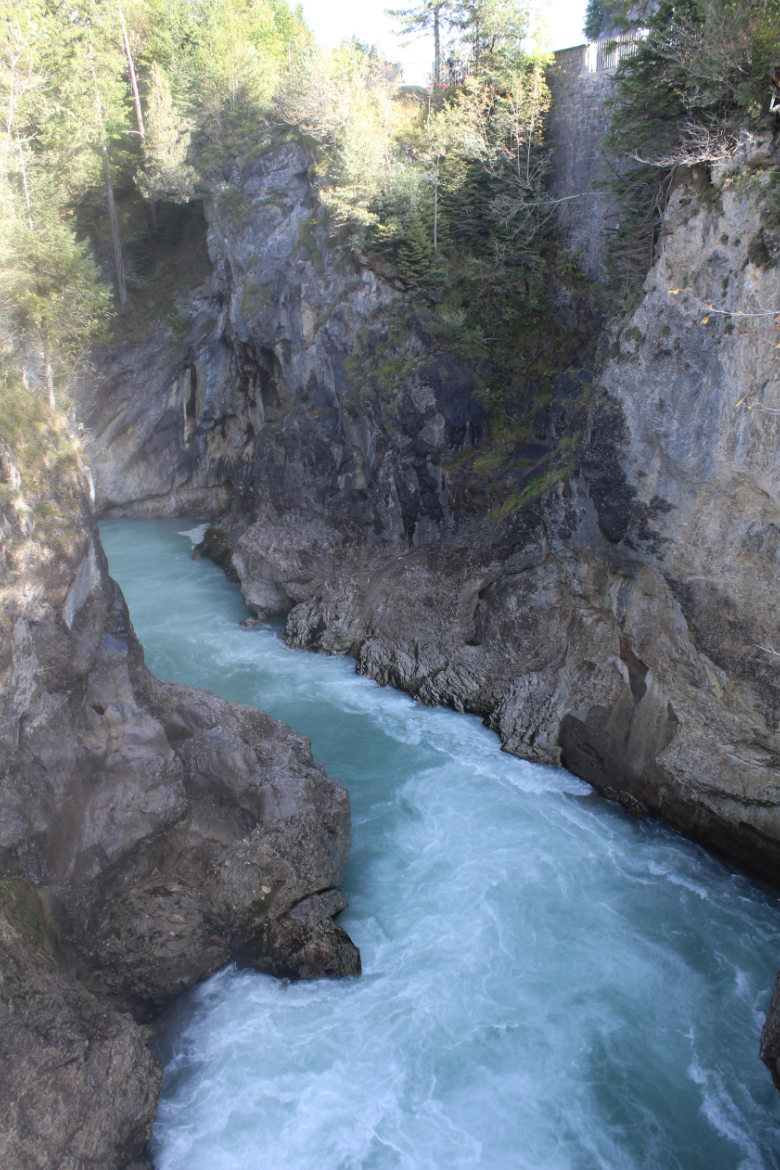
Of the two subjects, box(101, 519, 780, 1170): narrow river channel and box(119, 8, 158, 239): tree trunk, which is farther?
box(119, 8, 158, 239): tree trunk

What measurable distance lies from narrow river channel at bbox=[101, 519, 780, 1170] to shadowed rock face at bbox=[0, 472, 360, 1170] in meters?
0.71

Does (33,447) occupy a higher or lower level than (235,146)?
lower

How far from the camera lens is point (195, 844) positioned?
11109 mm

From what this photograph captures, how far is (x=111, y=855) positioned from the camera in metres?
10.1

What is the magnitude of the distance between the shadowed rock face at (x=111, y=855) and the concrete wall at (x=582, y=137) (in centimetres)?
1387

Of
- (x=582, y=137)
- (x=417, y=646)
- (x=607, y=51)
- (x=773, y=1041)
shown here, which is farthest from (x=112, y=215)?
(x=773, y=1041)

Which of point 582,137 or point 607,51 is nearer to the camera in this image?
point 607,51

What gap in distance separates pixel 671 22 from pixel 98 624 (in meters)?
13.5

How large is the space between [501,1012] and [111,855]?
6.06 metres

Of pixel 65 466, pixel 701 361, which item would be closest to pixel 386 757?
pixel 65 466

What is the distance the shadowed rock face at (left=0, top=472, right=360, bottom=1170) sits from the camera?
7883 millimetres

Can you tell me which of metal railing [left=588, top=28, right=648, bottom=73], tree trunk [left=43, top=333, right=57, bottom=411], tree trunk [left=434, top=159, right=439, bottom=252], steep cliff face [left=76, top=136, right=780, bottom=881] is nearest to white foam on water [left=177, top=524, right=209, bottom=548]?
steep cliff face [left=76, top=136, right=780, bottom=881]

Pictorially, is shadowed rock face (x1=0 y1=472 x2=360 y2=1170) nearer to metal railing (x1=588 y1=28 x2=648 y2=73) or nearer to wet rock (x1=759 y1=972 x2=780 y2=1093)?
wet rock (x1=759 y1=972 x2=780 y2=1093)

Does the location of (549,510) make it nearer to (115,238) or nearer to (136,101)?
(115,238)
